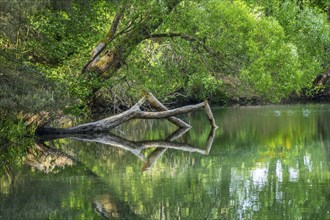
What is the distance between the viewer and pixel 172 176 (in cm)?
1301

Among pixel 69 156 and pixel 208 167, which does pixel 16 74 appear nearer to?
pixel 69 156

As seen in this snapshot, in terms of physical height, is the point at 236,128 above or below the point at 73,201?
above

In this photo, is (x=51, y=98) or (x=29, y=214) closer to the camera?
(x=29, y=214)

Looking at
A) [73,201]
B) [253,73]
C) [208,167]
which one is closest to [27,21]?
[208,167]

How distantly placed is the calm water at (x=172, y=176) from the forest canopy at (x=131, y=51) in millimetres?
1568

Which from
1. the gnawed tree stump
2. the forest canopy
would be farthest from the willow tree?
the gnawed tree stump

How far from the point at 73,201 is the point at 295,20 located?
94.6 feet

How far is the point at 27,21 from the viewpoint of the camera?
1543cm

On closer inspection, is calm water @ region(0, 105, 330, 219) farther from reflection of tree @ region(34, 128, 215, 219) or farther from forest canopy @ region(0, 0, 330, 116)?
forest canopy @ region(0, 0, 330, 116)

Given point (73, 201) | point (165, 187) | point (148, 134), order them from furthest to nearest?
point (148, 134) < point (165, 187) < point (73, 201)

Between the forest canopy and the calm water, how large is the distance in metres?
1.57

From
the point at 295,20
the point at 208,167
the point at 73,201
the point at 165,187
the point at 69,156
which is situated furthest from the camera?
the point at 295,20

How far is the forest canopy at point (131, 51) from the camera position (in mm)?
16328

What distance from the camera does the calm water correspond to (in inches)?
385
